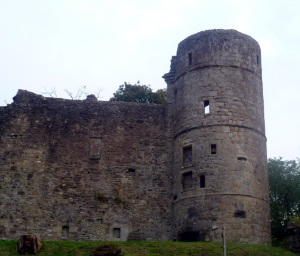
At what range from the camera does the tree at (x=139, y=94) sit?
38.4m

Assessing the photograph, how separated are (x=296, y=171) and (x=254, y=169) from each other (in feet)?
39.8

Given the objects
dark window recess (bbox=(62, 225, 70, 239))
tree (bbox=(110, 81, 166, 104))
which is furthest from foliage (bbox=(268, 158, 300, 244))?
dark window recess (bbox=(62, 225, 70, 239))

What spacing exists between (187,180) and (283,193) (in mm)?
11494

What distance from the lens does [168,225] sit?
84.0 ft

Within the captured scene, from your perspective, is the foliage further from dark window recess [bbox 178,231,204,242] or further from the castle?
dark window recess [bbox 178,231,204,242]

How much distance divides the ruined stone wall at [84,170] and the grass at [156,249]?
3523 millimetres

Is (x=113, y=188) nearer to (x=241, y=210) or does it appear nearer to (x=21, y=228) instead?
(x=21, y=228)

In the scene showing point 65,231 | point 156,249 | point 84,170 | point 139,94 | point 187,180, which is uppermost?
point 139,94

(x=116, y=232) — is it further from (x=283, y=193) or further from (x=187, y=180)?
(x=283, y=193)

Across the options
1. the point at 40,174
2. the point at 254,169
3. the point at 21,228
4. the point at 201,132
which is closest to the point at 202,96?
the point at 201,132

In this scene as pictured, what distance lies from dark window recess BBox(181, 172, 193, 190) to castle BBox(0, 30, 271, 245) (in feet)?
0.17

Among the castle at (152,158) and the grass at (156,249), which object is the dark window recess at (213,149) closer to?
the castle at (152,158)

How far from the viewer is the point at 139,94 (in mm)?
38688

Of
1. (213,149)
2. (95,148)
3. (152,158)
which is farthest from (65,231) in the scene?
(213,149)
